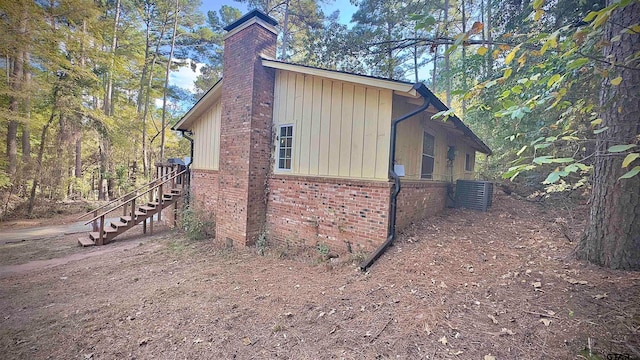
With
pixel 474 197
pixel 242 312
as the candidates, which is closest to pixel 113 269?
pixel 242 312

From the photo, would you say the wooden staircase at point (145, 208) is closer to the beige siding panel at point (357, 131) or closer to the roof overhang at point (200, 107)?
the roof overhang at point (200, 107)

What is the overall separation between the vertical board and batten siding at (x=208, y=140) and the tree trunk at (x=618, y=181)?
8207mm

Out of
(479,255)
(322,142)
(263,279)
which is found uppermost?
(322,142)

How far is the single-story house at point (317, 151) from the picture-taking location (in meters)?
4.96

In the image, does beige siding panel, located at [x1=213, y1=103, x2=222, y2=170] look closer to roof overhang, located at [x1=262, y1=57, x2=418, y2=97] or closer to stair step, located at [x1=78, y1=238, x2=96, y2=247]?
roof overhang, located at [x1=262, y1=57, x2=418, y2=97]

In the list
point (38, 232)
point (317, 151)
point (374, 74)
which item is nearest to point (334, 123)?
point (317, 151)

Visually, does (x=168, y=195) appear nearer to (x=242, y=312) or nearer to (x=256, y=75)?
(x=256, y=75)

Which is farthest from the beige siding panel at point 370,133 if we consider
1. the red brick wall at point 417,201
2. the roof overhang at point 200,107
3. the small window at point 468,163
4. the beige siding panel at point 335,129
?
the small window at point 468,163

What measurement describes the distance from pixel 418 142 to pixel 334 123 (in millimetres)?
2212

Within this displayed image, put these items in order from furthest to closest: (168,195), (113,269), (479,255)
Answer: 1. (168,195)
2. (113,269)
3. (479,255)

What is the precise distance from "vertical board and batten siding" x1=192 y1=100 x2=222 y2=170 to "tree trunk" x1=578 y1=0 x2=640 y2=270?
8207 millimetres

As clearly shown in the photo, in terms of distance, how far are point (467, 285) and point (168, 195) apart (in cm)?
974

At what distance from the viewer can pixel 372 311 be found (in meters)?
3.23

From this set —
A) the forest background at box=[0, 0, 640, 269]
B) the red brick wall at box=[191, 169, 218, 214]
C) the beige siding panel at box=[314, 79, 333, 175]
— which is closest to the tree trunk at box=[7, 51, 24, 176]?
the forest background at box=[0, 0, 640, 269]
